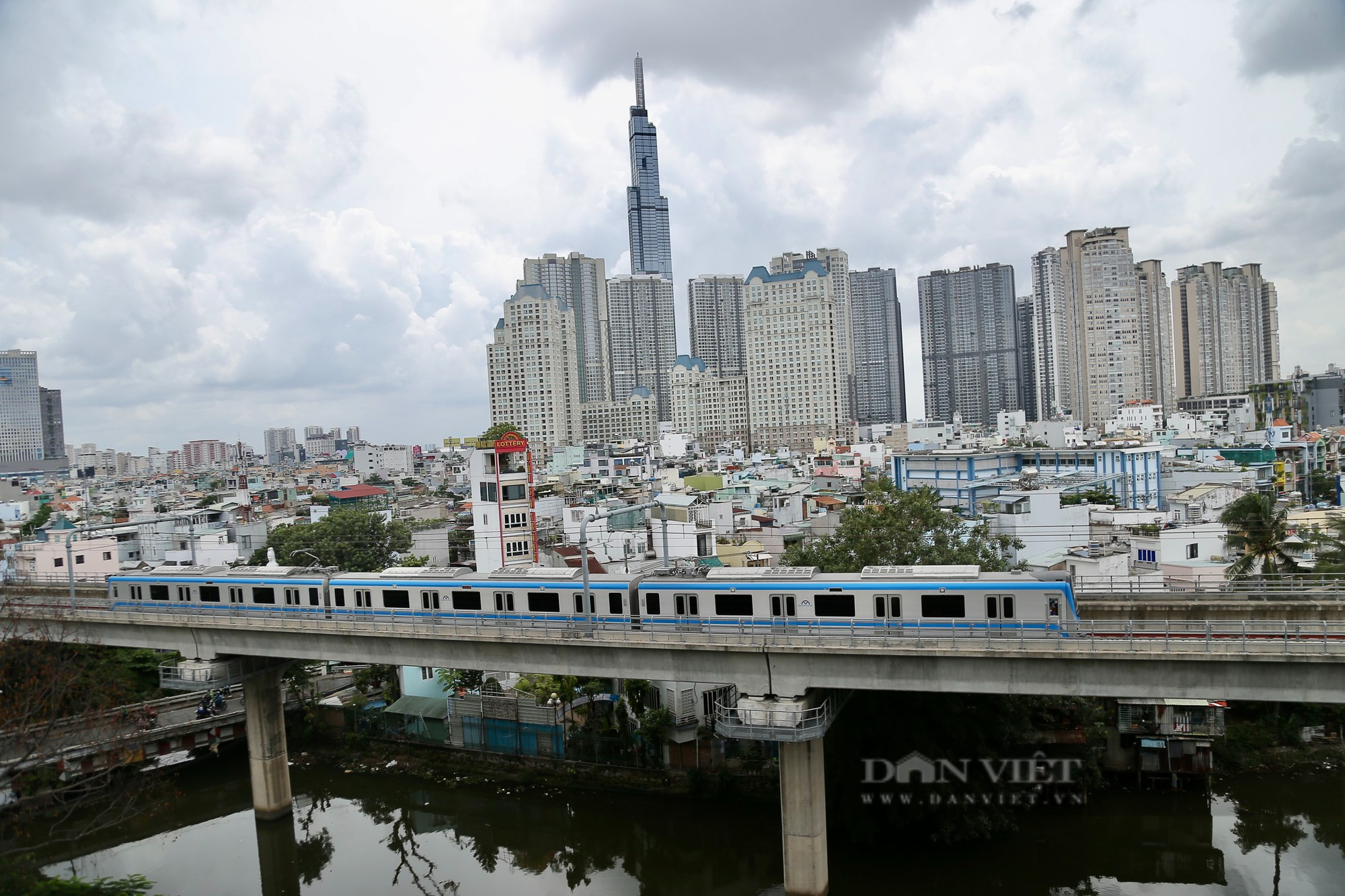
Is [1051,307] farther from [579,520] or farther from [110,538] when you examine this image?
[110,538]

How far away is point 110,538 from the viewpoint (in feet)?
172

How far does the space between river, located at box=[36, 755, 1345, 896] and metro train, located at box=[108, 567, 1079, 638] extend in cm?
738

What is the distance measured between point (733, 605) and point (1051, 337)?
6359 inches

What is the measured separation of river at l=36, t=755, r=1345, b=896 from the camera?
22.8 m

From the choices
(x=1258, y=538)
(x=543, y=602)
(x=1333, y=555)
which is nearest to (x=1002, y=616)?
(x=543, y=602)

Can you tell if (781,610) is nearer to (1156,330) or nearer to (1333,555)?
(1333,555)

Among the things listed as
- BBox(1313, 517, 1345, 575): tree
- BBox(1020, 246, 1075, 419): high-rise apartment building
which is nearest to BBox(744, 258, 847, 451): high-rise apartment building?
BBox(1020, 246, 1075, 419): high-rise apartment building

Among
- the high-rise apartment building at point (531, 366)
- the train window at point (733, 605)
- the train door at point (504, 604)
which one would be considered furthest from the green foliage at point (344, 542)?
the high-rise apartment building at point (531, 366)

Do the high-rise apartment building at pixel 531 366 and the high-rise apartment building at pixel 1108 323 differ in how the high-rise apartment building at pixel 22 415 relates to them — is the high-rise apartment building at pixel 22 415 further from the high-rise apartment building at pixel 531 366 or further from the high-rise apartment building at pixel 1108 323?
the high-rise apartment building at pixel 1108 323

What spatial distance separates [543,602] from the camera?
2433 centimetres

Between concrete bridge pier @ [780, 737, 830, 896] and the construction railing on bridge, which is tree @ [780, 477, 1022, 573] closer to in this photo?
the construction railing on bridge

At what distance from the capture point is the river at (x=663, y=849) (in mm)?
22766

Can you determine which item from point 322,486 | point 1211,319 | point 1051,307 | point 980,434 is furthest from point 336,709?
point 1211,319

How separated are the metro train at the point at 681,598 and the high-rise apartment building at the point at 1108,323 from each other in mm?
133210
